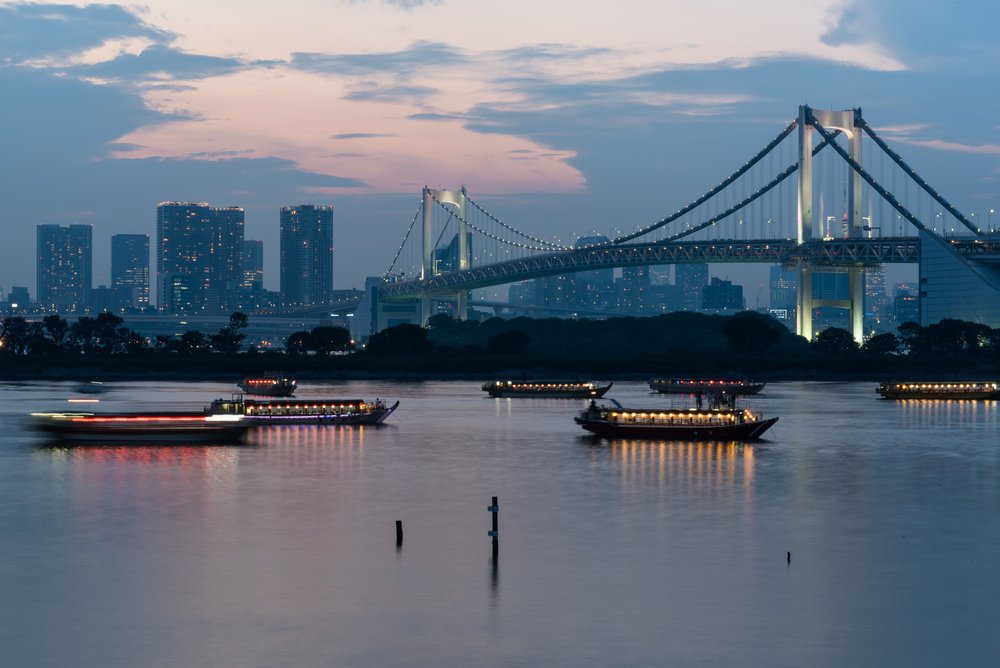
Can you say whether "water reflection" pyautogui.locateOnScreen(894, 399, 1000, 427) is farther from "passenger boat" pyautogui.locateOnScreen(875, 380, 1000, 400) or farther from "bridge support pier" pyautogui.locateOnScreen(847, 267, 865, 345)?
"bridge support pier" pyautogui.locateOnScreen(847, 267, 865, 345)

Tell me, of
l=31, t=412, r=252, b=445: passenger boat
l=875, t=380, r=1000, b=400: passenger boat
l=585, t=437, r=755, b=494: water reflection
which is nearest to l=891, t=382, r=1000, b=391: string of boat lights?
l=875, t=380, r=1000, b=400: passenger boat

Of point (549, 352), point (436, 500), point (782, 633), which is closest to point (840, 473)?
point (436, 500)

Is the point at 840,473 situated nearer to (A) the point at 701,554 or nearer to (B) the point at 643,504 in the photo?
(B) the point at 643,504

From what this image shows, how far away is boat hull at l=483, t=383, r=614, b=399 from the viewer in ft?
386

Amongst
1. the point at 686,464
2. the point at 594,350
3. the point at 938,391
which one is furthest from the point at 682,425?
the point at 594,350

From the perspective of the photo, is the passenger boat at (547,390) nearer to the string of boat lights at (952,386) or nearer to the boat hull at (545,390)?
the boat hull at (545,390)

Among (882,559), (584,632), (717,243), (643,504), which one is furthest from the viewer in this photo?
(717,243)

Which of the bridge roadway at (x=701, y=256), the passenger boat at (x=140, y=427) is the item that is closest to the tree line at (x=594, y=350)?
the bridge roadway at (x=701, y=256)

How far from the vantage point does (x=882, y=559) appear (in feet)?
115

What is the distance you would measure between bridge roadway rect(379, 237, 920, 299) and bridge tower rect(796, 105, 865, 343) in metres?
2.15

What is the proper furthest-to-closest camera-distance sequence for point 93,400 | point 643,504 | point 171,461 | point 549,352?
1. point 549,352
2. point 93,400
3. point 171,461
4. point 643,504

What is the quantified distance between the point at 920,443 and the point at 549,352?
11364cm

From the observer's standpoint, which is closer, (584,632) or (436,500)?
(584,632)

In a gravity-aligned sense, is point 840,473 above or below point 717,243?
below
